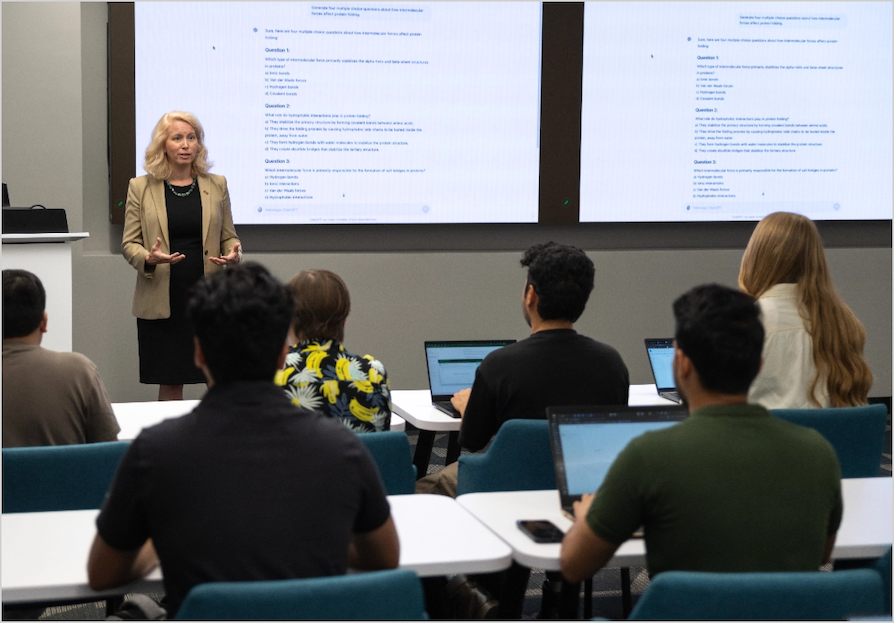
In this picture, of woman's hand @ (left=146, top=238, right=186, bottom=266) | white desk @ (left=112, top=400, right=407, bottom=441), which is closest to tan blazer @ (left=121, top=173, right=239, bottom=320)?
woman's hand @ (left=146, top=238, right=186, bottom=266)

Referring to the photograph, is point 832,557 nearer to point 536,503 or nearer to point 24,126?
point 536,503

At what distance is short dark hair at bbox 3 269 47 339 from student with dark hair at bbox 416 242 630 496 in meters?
1.15

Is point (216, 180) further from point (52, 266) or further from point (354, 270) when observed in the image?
point (354, 270)

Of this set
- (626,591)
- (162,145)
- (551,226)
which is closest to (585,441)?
(626,591)

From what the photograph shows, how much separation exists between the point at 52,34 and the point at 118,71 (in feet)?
1.26

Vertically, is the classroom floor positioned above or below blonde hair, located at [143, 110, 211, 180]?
below

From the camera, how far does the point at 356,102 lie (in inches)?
215

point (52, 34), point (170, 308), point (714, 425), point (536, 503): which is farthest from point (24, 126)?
point (714, 425)

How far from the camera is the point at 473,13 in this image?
5555 millimetres

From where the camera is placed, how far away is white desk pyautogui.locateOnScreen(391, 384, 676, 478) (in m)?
3.06

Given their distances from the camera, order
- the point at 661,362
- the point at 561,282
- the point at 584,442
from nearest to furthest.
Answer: the point at 584,442
the point at 561,282
the point at 661,362

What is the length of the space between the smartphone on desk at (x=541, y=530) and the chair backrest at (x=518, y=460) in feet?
1.51

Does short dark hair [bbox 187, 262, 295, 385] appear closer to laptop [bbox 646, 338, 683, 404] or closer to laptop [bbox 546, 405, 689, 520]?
laptop [bbox 546, 405, 689, 520]

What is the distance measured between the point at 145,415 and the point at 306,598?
182 cm
